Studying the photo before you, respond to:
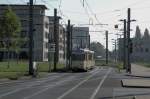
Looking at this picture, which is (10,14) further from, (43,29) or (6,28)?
(43,29)

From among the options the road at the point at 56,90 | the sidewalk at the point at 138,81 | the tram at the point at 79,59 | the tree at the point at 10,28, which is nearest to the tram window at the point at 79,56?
the tram at the point at 79,59

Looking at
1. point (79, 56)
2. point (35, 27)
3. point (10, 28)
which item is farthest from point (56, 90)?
Answer: point (35, 27)

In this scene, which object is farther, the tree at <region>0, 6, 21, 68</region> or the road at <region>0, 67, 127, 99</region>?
the tree at <region>0, 6, 21, 68</region>

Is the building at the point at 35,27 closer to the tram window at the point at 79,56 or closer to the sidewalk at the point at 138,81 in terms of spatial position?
the tram window at the point at 79,56

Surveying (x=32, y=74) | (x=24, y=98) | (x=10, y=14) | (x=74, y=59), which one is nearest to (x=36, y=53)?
(x=10, y=14)

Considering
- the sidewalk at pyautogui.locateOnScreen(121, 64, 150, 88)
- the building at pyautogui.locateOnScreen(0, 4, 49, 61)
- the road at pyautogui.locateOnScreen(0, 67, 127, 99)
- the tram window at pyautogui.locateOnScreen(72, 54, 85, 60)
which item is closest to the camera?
the road at pyautogui.locateOnScreen(0, 67, 127, 99)

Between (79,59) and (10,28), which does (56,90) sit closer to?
(79,59)

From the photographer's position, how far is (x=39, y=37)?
465 feet

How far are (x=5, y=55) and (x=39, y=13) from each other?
1502 cm

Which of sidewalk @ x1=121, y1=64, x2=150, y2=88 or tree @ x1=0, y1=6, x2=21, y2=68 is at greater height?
tree @ x1=0, y1=6, x2=21, y2=68

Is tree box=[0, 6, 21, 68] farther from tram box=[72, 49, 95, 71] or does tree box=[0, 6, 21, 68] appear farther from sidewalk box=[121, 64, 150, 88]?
sidewalk box=[121, 64, 150, 88]

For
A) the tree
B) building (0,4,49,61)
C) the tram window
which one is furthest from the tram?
building (0,4,49,61)

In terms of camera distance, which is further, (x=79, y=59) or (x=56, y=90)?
(x=79, y=59)

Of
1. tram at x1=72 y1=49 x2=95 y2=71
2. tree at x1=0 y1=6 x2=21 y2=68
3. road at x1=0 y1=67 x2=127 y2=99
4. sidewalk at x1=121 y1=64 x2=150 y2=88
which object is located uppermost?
tree at x1=0 y1=6 x2=21 y2=68
